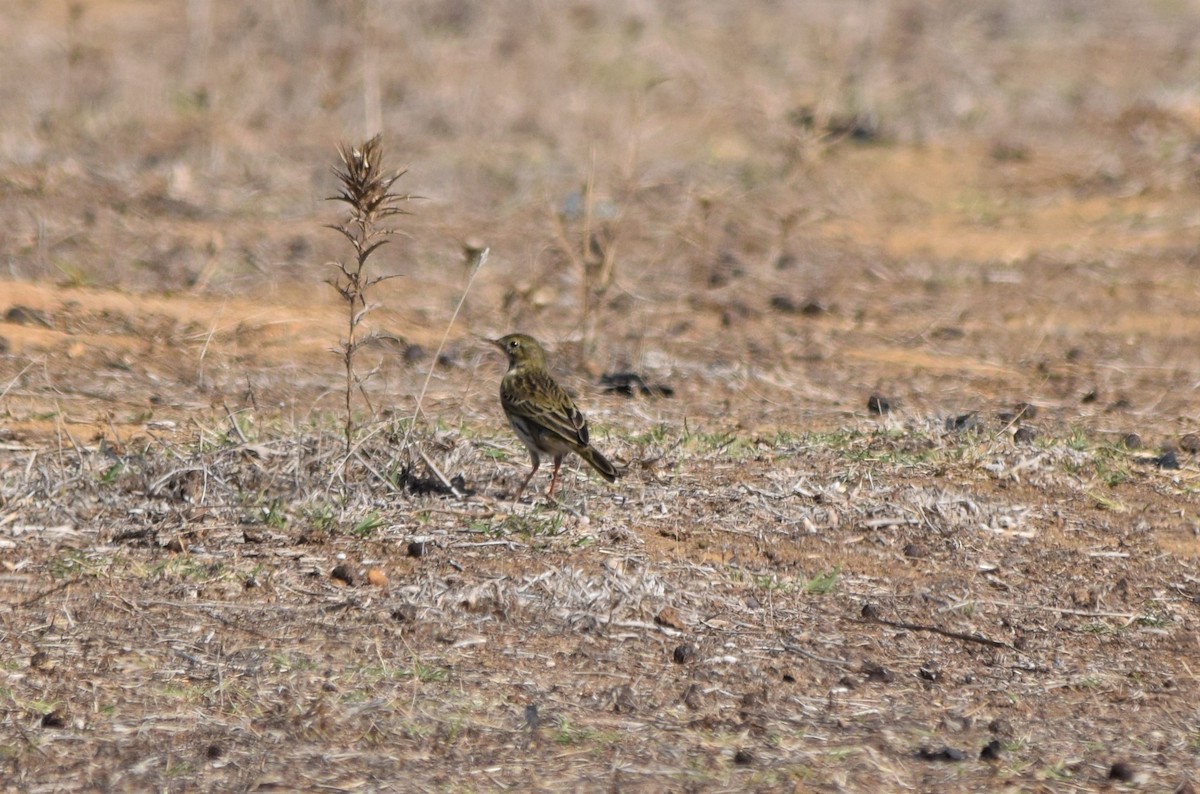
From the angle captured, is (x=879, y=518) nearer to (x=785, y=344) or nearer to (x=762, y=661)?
(x=762, y=661)

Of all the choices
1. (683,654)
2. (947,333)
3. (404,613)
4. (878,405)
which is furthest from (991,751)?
(947,333)

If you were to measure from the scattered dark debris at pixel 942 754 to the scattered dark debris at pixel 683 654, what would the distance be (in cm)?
101

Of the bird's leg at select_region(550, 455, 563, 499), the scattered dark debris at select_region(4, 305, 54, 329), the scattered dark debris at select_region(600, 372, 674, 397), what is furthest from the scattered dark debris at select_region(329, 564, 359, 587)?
the scattered dark debris at select_region(4, 305, 54, 329)

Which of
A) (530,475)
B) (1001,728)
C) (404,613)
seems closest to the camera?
(1001,728)

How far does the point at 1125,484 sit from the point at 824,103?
309 inches

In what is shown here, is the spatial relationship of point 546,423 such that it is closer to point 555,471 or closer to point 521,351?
point 555,471

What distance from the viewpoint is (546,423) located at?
7629mm

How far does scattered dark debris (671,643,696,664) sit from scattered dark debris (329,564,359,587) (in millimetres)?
1361

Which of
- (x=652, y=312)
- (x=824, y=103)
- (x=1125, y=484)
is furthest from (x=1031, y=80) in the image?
(x=1125, y=484)

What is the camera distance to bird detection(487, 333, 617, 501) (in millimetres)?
7586

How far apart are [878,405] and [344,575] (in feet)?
13.3

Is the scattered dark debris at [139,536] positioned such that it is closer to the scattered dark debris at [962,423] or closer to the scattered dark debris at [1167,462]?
the scattered dark debris at [962,423]

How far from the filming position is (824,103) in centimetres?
1539

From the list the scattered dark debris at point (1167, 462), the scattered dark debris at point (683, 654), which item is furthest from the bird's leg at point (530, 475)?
the scattered dark debris at point (1167, 462)
